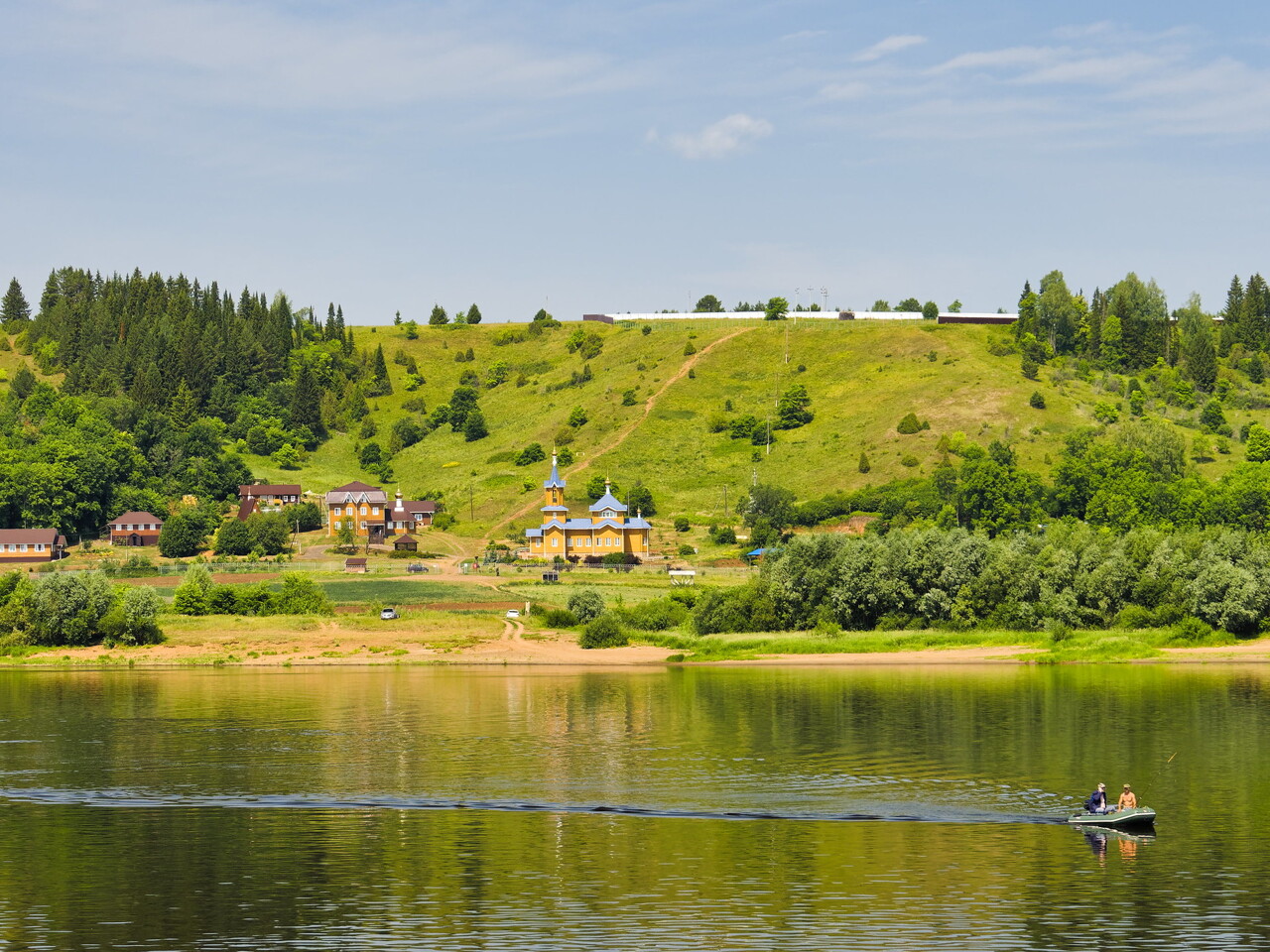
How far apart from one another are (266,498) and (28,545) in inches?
1527

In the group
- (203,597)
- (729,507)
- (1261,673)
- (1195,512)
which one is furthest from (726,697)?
(729,507)

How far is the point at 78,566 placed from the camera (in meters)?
158

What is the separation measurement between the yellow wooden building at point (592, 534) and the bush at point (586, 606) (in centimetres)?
4993

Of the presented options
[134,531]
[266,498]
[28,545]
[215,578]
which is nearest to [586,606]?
[215,578]

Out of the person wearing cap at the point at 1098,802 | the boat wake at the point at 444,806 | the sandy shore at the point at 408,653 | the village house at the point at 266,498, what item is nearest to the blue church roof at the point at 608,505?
the village house at the point at 266,498

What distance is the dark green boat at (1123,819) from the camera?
46.7 meters

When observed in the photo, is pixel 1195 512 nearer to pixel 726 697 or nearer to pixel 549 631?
pixel 549 631

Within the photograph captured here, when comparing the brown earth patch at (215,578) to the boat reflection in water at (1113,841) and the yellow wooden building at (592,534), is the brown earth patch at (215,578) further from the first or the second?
the boat reflection in water at (1113,841)

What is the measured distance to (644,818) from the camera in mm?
50156

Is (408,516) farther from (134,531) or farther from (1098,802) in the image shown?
(1098,802)

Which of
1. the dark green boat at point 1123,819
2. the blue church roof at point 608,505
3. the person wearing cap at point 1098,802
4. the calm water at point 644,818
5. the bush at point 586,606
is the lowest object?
the calm water at point 644,818

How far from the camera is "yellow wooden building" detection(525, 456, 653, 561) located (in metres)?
167

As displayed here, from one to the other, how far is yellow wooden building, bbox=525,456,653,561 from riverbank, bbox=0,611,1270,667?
173 feet

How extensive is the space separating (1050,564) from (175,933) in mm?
77388
